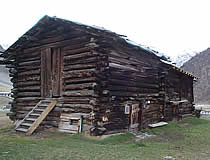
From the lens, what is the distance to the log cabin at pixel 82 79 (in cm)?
928

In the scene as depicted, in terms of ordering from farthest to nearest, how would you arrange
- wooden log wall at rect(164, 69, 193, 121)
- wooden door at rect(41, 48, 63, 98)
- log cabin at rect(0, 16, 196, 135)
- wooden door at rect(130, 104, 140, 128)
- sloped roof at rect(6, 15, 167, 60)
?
wooden log wall at rect(164, 69, 193, 121) < wooden door at rect(130, 104, 140, 128) < wooden door at rect(41, 48, 63, 98) < log cabin at rect(0, 16, 196, 135) < sloped roof at rect(6, 15, 167, 60)

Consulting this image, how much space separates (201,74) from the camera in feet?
180

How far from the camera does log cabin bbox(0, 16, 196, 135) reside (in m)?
9.28

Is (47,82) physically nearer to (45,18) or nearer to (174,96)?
(45,18)

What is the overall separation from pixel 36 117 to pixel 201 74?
173 feet

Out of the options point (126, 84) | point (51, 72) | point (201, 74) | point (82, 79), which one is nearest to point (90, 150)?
point (82, 79)

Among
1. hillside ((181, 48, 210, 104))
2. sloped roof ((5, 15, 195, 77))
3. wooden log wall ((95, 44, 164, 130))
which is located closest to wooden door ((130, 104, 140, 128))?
wooden log wall ((95, 44, 164, 130))

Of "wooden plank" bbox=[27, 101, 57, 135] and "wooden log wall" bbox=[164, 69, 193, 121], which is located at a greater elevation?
"wooden log wall" bbox=[164, 69, 193, 121]

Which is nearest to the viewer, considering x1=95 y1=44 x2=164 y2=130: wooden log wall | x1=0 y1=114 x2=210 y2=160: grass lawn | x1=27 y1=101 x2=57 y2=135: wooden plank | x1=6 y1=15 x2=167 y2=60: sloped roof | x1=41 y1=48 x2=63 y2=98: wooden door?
x1=0 y1=114 x2=210 y2=160: grass lawn

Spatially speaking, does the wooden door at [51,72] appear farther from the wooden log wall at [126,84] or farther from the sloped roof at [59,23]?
the wooden log wall at [126,84]

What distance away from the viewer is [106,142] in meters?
8.42

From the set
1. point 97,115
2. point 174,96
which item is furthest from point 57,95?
point 174,96

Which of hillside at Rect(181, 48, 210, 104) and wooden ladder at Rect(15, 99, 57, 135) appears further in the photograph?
hillside at Rect(181, 48, 210, 104)

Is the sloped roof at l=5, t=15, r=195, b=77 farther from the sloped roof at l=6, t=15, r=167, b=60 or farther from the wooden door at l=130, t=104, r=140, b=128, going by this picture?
the wooden door at l=130, t=104, r=140, b=128
